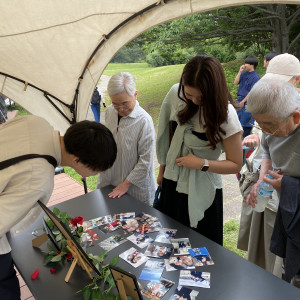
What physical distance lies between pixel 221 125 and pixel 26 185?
3.35 ft

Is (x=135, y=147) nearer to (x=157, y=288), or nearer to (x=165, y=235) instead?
(x=165, y=235)

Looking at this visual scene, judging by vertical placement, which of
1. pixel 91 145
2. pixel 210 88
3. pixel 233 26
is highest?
pixel 233 26

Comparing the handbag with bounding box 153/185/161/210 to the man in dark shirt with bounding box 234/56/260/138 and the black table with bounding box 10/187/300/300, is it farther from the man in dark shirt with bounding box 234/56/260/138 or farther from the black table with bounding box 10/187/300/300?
the man in dark shirt with bounding box 234/56/260/138

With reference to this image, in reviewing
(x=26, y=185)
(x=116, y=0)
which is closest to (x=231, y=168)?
(x=26, y=185)

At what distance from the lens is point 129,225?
1.64m

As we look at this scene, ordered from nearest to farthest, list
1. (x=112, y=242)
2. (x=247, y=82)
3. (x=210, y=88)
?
(x=210, y=88) < (x=112, y=242) < (x=247, y=82)

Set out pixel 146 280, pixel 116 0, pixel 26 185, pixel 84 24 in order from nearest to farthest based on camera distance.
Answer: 1. pixel 26 185
2. pixel 146 280
3. pixel 116 0
4. pixel 84 24

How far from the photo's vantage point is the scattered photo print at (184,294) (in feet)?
3.69

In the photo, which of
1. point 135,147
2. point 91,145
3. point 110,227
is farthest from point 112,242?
point 135,147

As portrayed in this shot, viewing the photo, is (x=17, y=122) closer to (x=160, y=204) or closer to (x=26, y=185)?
(x=26, y=185)

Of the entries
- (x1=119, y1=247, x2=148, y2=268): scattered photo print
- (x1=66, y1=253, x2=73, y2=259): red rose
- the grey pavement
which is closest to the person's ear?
(x1=119, y1=247, x2=148, y2=268): scattered photo print

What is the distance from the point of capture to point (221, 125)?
4.80 feet

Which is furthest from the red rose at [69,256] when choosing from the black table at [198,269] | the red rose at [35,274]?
the red rose at [35,274]

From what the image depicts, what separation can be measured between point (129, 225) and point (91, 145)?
0.67 m
